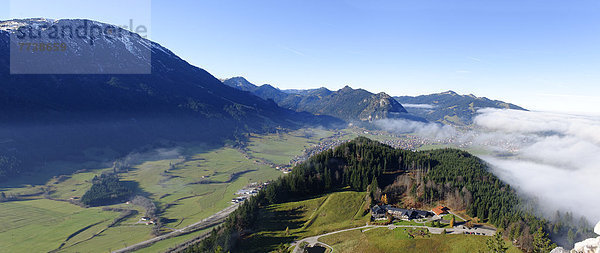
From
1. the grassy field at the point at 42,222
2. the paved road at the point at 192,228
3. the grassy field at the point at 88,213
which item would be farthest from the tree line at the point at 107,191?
the paved road at the point at 192,228

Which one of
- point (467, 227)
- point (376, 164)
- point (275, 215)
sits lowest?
point (275, 215)

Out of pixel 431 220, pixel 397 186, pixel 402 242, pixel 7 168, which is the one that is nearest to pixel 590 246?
pixel 402 242

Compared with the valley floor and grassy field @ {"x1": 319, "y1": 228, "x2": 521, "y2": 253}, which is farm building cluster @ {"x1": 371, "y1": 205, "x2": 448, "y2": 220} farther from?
grassy field @ {"x1": 319, "y1": 228, "x2": 521, "y2": 253}

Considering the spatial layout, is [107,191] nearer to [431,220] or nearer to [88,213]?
[88,213]

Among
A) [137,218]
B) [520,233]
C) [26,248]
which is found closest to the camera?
[520,233]

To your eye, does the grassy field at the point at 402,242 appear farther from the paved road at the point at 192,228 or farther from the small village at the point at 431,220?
the paved road at the point at 192,228

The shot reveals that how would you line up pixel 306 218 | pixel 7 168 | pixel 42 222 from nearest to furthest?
pixel 306 218
pixel 42 222
pixel 7 168

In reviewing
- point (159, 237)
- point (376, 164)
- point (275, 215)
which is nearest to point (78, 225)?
point (159, 237)

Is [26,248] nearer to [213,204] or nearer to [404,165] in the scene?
[213,204]
